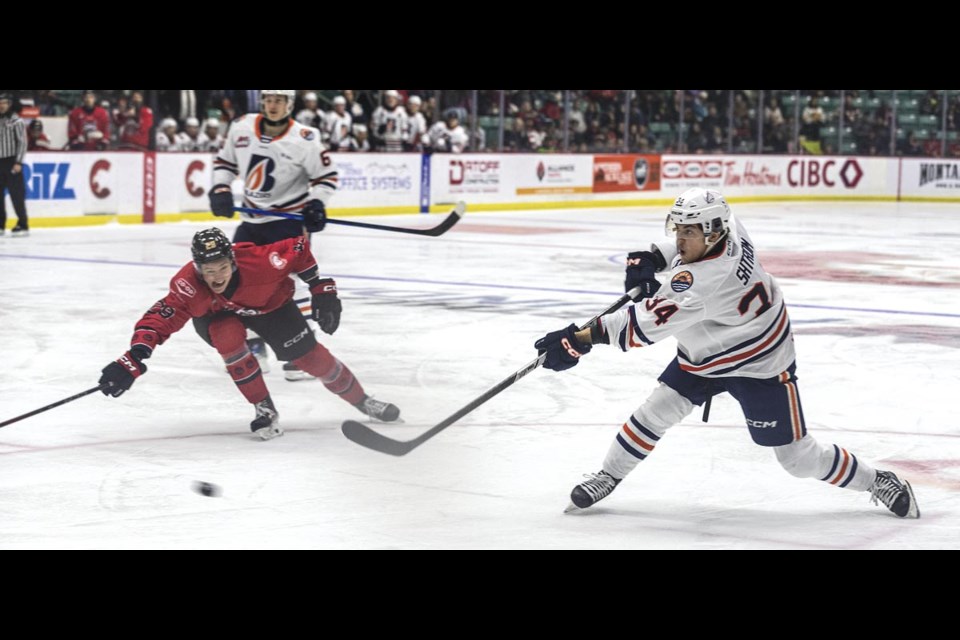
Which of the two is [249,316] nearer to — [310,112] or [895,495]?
[895,495]

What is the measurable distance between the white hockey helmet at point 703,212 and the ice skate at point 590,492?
901mm

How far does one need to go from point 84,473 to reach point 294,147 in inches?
110

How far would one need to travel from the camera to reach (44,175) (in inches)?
645

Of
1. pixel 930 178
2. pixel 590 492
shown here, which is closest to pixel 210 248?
pixel 590 492

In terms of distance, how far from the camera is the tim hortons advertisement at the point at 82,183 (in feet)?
53.6

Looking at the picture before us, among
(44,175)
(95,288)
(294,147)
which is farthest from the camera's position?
(44,175)

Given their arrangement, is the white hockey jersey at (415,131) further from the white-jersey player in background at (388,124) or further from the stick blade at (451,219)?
the stick blade at (451,219)

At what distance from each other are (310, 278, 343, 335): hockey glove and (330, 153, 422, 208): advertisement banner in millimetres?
12626

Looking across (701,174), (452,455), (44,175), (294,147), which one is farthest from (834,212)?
(452,455)

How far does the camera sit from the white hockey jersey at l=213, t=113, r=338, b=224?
7.82 meters

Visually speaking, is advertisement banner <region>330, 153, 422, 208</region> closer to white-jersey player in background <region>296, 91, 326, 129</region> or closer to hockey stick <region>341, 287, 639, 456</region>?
white-jersey player in background <region>296, 91, 326, 129</region>

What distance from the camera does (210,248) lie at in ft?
19.2

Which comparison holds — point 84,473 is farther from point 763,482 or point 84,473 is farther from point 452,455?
point 763,482

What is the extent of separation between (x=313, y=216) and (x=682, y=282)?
3229 millimetres
